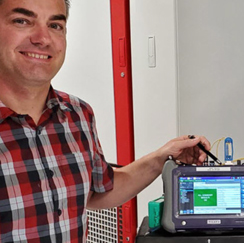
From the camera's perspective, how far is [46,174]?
120 cm

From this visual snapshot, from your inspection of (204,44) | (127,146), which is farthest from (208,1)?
(127,146)

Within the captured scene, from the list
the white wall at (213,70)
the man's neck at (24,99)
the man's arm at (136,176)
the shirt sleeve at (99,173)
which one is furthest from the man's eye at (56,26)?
the white wall at (213,70)

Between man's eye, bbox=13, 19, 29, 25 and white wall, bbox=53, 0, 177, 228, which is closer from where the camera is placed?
man's eye, bbox=13, 19, 29, 25

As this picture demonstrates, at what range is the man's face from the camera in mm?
1195

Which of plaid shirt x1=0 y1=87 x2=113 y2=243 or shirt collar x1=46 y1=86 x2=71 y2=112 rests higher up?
shirt collar x1=46 y1=86 x2=71 y2=112

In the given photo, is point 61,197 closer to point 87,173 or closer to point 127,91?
point 87,173

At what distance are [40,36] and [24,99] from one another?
0.18 metres

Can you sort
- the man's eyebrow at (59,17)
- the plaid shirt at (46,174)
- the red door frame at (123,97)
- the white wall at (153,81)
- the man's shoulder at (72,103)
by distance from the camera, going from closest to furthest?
the plaid shirt at (46,174)
the man's eyebrow at (59,17)
the man's shoulder at (72,103)
the white wall at (153,81)
the red door frame at (123,97)

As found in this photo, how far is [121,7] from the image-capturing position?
6.18 feet

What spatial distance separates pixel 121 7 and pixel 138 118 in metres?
0.46

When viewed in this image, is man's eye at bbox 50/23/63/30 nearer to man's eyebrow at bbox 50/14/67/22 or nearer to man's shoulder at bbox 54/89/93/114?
man's eyebrow at bbox 50/14/67/22

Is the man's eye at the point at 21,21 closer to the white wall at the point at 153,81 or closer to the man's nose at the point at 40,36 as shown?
the man's nose at the point at 40,36

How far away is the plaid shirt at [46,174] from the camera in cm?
115

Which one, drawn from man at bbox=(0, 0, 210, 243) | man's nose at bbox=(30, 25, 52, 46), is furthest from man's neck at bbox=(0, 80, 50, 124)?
man's nose at bbox=(30, 25, 52, 46)
